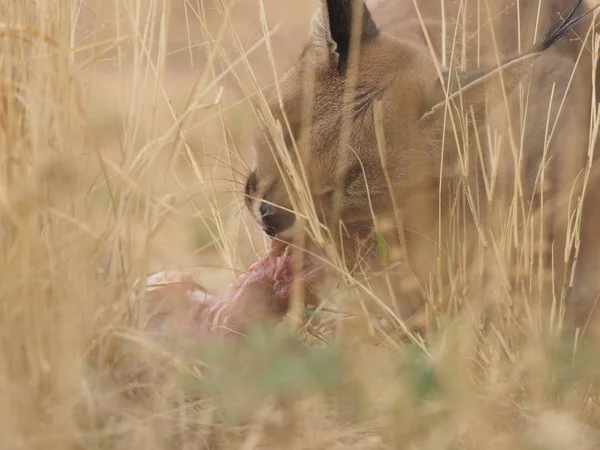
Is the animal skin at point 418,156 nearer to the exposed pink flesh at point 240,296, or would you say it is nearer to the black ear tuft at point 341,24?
the black ear tuft at point 341,24

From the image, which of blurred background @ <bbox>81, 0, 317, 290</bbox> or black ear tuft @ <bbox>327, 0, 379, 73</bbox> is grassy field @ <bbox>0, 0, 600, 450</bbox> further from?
black ear tuft @ <bbox>327, 0, 379, 73</bbox>

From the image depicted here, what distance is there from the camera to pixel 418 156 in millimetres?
2746

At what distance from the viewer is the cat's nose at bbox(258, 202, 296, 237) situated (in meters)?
2.60

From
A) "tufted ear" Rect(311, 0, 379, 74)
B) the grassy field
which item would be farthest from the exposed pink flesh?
"tufted ear" Rect(311, 0, 379, 74)

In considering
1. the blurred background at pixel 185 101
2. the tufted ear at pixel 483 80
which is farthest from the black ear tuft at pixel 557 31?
the blurred background at pixel 185 101

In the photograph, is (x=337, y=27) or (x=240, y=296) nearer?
(x=240, y=296)

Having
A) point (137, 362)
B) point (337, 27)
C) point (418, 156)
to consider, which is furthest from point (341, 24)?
point (137, 362)

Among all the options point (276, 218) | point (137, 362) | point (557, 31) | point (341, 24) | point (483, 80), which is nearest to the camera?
point (137, 362)

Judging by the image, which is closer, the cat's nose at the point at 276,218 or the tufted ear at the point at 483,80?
the tufted ear at the point at 483,80

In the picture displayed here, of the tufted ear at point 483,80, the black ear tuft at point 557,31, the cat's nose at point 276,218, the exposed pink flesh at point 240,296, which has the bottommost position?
the exposed pink flesh at point 240,296

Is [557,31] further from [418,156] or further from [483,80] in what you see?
[418,156]

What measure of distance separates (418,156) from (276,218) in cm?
50

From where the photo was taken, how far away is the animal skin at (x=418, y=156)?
→ 2.53m

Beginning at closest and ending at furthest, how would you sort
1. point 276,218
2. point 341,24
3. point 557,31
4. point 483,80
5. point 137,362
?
1. point 137,362
2. point 557,31
3. point 483,80
4. point 276,218
5. point 341,24
